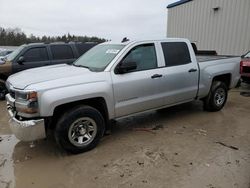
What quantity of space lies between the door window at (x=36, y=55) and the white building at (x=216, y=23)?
935 centimetres

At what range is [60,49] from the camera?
911 centimetres

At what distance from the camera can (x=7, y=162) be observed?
163 inches

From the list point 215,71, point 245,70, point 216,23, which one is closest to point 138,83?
point 215,71

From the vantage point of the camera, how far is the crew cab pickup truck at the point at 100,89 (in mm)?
3932

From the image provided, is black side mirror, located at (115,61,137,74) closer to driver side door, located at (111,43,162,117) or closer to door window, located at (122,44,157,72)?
driver side door, located at (111,43,162,117)

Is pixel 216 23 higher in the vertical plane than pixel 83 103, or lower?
higher

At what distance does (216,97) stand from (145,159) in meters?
3.40

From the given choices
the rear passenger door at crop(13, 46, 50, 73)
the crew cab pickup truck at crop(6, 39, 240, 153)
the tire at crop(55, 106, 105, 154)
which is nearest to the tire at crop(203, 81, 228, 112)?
the crew cab pickup truck at crop(6, 39, 240, 153)

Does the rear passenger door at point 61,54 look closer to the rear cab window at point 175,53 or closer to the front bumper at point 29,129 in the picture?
the rear cab window at point 175,53

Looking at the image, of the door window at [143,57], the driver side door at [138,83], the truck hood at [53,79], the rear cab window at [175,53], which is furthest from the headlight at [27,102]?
the rear cab window at [175,53]

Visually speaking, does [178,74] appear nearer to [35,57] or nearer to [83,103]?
[83,103]

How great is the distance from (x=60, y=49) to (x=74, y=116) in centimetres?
550

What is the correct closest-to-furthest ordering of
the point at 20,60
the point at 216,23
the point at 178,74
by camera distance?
the point at 178,74 < the point at 20,60 < the point at 216,23

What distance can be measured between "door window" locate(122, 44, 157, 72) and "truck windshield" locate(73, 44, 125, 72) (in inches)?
9.8
